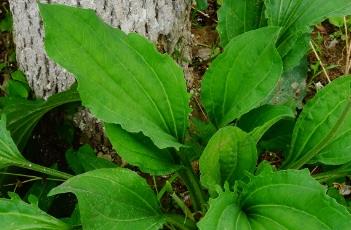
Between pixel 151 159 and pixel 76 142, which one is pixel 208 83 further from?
pixel 76 142

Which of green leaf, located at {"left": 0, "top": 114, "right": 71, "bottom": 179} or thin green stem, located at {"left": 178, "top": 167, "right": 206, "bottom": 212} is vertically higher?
green leaf, located at {"left": 0, "top": 114, "right": 71, "bottom": 179}

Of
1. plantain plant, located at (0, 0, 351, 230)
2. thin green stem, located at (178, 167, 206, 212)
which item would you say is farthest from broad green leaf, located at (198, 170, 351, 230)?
thin green stem, located at (178, 167, 206, 212)

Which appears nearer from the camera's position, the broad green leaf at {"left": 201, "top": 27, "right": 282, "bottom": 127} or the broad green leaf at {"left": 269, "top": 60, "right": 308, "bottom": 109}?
the broad green leaf at {"left": 201, "top": 27, "right": 282, "bottom": 127}

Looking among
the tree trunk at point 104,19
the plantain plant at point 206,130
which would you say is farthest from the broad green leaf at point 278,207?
the tree trunk at point 104,19

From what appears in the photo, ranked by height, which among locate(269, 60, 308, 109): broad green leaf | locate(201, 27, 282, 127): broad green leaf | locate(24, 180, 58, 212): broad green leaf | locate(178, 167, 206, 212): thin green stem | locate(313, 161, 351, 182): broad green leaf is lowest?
locate(24, 180, 58, 212): broad green leaf

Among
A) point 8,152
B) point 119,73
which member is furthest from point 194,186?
point 8,152

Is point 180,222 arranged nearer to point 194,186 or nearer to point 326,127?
point 194,186

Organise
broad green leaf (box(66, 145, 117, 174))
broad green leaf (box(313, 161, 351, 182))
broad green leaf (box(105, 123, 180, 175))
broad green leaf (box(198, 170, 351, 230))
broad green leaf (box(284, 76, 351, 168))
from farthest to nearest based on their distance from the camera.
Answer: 1. broad green leaf (box(66, 145, 117, 174))
2. broad green leaf (box(313, 161, 351, 182))
3. broad green leaf (box(284, 76, 351, 168))
4. broad green leaf (box(105, 123, 180, 175))
5. broad green leaf (box(198, 170, 351, 230))

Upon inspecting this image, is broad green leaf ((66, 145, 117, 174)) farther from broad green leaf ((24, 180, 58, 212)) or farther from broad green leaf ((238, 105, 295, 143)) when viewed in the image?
broad green leaf ((238, 105, 295, 143))

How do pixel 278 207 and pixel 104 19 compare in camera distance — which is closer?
pixel 278 207
